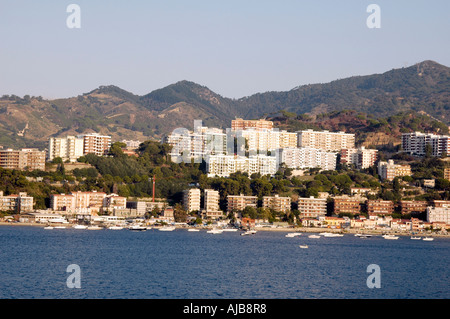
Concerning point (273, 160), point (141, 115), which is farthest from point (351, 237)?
point (141, 115)

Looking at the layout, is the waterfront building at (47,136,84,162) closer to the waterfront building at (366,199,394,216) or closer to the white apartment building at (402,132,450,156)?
the waterfront building at (366,199,394,216)

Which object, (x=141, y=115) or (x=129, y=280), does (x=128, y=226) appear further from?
(x=141, y=115)

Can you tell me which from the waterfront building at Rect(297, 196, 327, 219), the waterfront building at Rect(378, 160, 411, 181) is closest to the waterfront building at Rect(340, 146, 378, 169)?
the waterfront building at Rect(378, 160, 411, 181)

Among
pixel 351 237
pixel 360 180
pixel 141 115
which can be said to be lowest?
pixel 351 237

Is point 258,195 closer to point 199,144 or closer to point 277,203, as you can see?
point 277,203

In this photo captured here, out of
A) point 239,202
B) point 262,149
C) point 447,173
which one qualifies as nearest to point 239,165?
point 262,149

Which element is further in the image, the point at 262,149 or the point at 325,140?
the point at 325,140
